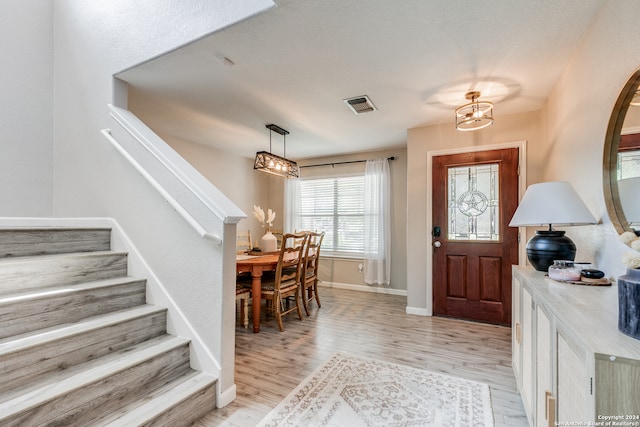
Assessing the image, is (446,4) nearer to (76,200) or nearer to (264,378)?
(264,378)

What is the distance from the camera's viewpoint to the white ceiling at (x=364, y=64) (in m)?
1.68

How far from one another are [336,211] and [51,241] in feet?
12.6

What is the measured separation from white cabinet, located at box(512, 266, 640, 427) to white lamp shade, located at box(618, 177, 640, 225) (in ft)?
1.07

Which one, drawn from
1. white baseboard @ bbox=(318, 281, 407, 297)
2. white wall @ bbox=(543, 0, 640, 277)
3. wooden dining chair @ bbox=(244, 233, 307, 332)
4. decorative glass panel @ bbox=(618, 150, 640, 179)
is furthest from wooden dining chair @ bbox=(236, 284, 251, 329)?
decorative glass panel @ bbox=(618, 150, 640, 179)

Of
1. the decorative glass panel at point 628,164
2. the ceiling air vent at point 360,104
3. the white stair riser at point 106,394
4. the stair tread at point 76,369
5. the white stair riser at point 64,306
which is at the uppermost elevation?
the ceiling air vent at point 360,104

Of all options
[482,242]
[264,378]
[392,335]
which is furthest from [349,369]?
[482,242]

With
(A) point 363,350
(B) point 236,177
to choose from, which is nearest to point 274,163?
(B) point 236,177

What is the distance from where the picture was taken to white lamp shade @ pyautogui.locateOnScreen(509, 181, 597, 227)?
4.90ft

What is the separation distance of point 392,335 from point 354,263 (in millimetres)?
2128

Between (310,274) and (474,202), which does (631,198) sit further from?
(310,274)

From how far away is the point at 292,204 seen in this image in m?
5.42

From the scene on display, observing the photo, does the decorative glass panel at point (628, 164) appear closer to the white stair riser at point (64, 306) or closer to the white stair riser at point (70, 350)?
the white stair riser at point (70, 350)

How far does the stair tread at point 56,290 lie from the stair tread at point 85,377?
47 cm

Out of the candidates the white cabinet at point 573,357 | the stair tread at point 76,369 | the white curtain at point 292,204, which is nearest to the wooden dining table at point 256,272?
the stair tread at point 76,369
